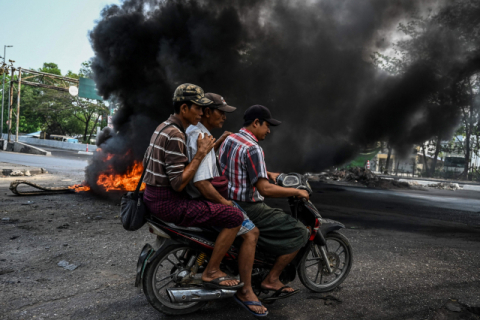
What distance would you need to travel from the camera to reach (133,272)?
3.67m

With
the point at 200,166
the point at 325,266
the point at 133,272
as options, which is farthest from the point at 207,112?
the point at 133,272

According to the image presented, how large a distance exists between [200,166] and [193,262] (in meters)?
0.83

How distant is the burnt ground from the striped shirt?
110 cm

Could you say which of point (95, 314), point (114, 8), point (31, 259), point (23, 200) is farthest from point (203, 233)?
point (114, 8)

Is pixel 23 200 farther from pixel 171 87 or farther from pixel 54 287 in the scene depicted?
pixel 171 87

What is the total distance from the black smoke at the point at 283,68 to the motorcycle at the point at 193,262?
26.4ft

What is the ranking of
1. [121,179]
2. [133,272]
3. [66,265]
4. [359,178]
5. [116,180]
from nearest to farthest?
[133,272] < [66,265] < [116,180] < [121,179] < [359,178]

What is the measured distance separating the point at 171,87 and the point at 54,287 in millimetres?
9228

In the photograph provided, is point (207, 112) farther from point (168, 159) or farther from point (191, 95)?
point (168, 159)

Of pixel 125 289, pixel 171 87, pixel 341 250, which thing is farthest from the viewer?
pixel 171 87

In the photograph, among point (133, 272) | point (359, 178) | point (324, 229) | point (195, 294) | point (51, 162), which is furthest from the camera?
point (51, 162)

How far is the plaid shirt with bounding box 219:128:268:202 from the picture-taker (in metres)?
2.72

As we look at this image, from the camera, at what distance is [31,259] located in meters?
3.96

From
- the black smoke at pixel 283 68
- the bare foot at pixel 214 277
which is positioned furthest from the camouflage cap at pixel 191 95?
the black smoke at pixel 283 68
